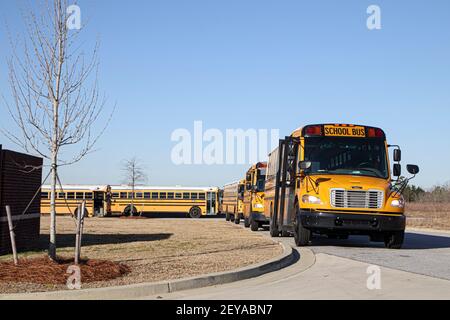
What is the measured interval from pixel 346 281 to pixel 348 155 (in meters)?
6.70

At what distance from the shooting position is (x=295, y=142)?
15883 mm

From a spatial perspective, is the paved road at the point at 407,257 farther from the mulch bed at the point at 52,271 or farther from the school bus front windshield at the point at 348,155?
the mulch bed at the point at 52,271

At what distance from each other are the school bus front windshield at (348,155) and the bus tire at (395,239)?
154 cm

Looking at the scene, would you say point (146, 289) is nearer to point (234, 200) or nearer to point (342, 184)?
point (342, 184)

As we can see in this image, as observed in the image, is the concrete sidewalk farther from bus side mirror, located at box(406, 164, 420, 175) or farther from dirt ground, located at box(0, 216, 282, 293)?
bus side mirror, located at box(406, 164, 420, 175)

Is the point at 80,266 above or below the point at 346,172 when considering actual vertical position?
below

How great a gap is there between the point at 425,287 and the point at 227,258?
438 cm

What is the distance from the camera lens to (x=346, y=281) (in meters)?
9.28

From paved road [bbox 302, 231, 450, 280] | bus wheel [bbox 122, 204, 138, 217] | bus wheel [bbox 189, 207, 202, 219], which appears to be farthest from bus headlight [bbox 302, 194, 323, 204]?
bus wheel [bbox 122, 204, 138, 217]

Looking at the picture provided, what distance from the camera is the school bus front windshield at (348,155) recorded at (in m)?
15.3

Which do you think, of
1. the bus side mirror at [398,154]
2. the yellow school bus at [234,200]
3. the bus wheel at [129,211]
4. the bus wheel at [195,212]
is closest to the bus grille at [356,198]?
the bus side mirror at [398,154]
